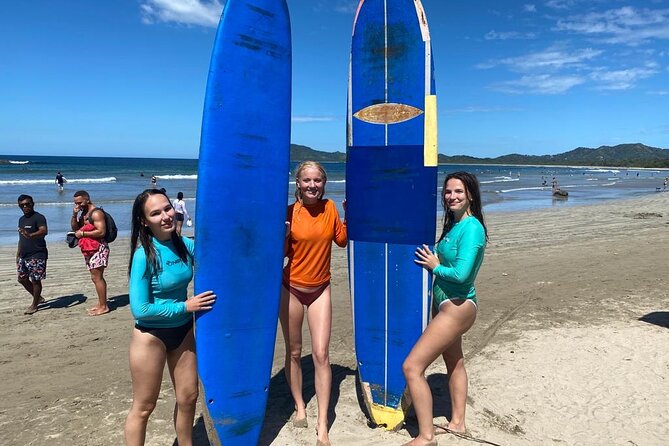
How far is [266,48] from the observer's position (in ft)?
9.73

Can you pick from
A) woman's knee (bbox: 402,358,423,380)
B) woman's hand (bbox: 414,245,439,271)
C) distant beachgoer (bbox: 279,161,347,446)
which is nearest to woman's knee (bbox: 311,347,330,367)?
distant beachgoer (bbox: 279,161,347,446)

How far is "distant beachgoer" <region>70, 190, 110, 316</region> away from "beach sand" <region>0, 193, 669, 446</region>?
0.96 ft

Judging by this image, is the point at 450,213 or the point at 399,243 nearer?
the point at 450,213

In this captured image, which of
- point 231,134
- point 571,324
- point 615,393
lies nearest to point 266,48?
point 231,134

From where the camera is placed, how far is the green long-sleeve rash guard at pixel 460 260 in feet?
8.37

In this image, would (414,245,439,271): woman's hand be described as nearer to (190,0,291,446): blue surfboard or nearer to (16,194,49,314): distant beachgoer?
(190,0,291,446): blue surfboard

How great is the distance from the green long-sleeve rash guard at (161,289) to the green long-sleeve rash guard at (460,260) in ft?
4.58

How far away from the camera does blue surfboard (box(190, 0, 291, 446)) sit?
9.04 ft

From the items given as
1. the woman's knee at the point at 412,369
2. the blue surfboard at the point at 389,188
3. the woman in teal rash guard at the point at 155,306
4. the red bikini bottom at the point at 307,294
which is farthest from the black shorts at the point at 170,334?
the blue surfboard at the point at 389,188

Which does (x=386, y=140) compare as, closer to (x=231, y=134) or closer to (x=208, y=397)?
(x=231, y=134)

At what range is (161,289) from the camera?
7.52ft

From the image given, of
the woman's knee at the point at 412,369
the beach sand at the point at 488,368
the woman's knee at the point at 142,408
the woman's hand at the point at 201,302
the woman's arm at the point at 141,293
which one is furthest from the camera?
the beach sand at the point at 488,368

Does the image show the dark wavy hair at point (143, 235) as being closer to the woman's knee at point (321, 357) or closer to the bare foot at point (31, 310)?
the woman's knee at point (321, 357)

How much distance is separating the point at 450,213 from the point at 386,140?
833mm
